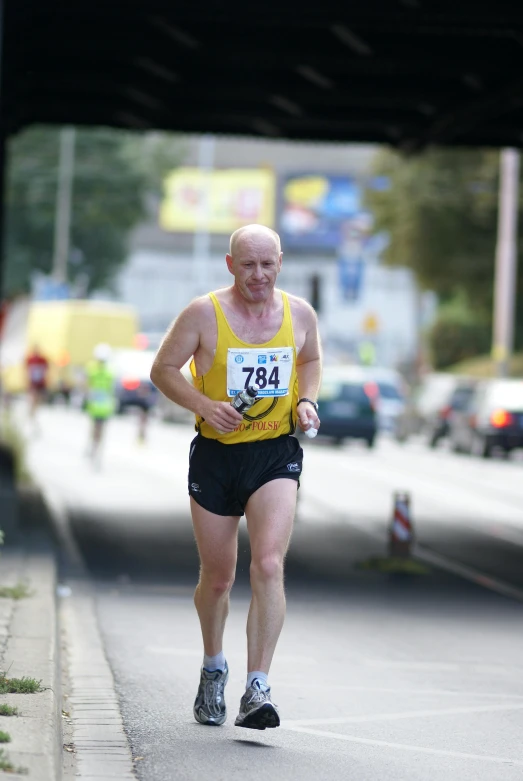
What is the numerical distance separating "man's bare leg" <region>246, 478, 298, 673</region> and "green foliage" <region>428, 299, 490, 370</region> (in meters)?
54.0

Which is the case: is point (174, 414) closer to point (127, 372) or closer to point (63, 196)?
point (127, 372)

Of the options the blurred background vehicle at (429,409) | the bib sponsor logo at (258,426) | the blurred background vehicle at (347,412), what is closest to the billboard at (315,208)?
the blurred background vehicle at (429,409)

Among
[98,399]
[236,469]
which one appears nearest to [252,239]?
[236,469]

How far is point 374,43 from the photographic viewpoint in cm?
1778

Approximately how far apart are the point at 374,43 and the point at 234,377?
11.1 m

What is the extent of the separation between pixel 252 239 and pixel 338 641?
401 cm

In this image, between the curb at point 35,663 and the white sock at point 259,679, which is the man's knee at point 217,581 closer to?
the white sock at point 259,679

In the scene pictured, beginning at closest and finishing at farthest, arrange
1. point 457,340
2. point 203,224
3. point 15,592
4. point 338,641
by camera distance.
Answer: point 338,641 < point 15,592 < point 457,340 < point 203,224

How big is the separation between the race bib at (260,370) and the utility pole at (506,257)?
35.9 metres

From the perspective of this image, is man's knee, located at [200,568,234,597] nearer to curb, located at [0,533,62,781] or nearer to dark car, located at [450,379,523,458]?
curb, located at [0,533,62,781]

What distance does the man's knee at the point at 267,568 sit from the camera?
7164mm

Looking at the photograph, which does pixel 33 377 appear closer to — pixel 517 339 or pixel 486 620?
pixel 517 339

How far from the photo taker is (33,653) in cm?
853

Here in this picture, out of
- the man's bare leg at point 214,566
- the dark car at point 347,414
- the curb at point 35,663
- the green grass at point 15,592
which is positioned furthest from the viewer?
the dark car at point 347,414
